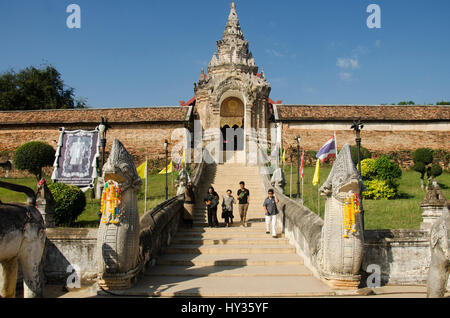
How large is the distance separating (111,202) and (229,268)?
2.95 m

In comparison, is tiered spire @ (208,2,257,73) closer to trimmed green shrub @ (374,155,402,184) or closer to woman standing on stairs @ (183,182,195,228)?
trimmed green shrub @ (374,155,402,184)

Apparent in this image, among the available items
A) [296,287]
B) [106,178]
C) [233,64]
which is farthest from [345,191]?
[233,64]

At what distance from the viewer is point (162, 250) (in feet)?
27.9

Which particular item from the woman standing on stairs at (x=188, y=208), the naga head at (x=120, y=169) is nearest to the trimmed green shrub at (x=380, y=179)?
the woman standing on stairs at (x=188, y=208)

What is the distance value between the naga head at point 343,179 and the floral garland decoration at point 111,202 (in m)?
3.56

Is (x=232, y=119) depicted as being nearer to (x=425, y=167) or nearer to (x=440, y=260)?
(x=425, y=167)

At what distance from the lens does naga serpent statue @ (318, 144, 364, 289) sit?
593 centimetres

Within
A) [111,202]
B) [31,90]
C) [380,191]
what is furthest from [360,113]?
[31,90]

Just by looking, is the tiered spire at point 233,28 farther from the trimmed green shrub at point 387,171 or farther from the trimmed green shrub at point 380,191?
the trimmed green shrub at point 380,191

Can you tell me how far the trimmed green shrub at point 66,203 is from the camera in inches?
467

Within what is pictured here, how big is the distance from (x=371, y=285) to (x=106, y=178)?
203 inches

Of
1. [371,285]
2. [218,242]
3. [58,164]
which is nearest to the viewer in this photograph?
[371,285]

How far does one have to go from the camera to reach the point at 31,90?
4522 centimetres

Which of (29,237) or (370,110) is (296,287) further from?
(370,110)
